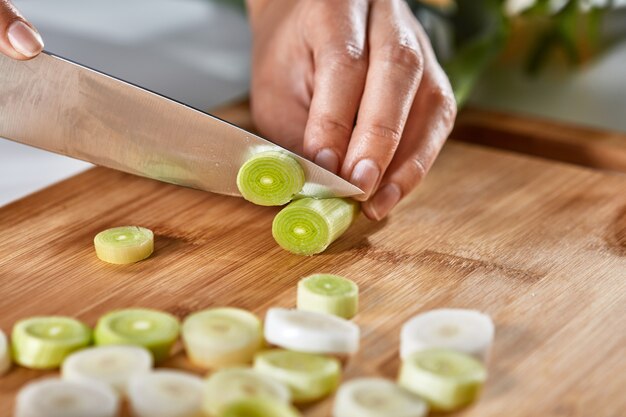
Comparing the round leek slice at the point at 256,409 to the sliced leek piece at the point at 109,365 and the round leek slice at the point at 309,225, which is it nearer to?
the sliced leek piece at the point at 109,365

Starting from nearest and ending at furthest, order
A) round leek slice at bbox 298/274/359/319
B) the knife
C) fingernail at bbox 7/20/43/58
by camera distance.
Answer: round leek slice at bbox 298/274/359/319 < fingernail at bbox 7/20/43/58 < the knife

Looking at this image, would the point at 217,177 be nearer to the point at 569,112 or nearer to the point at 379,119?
the point at 379,119

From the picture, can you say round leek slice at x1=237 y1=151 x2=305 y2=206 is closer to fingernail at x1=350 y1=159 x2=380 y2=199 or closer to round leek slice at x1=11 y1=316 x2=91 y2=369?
fingernail at x1=350 y1=159 x2=380 y2=199

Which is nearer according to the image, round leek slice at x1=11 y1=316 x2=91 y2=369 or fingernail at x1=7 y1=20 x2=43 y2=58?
round leek slice at x1=11 y1=316 x2=91 y2=369

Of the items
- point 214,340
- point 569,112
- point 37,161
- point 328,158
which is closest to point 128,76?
point 37,161

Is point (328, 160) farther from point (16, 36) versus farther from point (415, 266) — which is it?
point (16, 36)

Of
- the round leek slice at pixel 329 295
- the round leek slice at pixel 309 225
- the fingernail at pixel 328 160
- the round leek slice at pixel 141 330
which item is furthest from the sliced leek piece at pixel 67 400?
the fingernail at pixel 328 160

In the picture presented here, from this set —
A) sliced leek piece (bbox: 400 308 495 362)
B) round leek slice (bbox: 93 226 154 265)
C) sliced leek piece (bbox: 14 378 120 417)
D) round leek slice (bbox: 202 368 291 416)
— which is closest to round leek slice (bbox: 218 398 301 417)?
round leek slice (bbox: 202 368 291 416)
